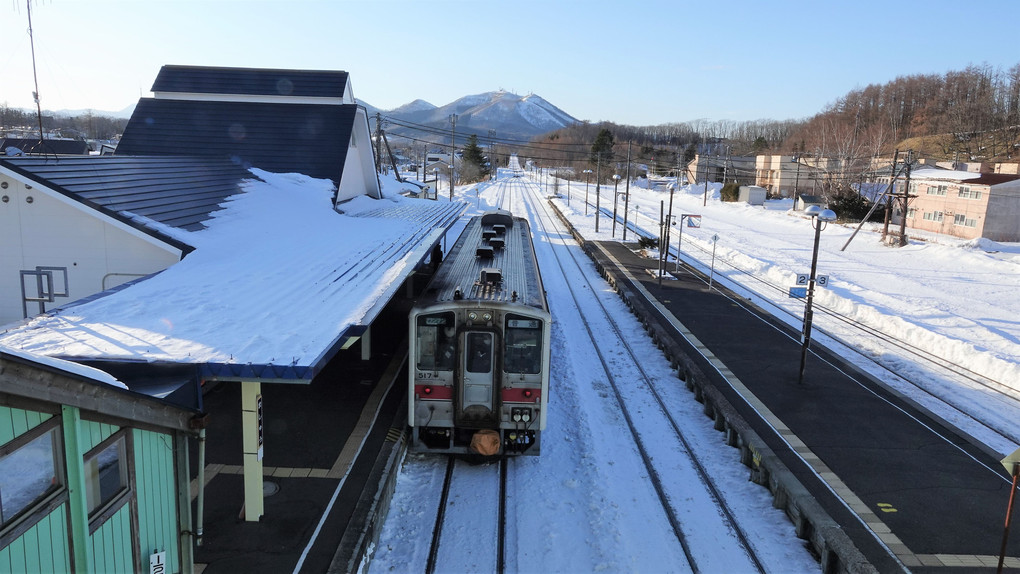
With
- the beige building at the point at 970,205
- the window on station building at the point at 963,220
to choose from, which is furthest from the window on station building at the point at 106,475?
the window on station building at the point at 963,220

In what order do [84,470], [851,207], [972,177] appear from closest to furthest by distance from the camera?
[84,470] < [972,177] < [851,207]

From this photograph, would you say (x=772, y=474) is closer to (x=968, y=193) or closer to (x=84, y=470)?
(x=84, y=470)

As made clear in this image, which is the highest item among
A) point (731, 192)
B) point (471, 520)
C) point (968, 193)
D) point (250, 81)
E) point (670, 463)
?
point (250, 81)

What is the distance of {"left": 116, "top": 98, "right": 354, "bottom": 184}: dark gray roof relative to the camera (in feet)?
65.4

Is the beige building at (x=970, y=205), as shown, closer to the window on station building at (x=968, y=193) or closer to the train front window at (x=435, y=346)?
the window on station building at (x=968, y=193)

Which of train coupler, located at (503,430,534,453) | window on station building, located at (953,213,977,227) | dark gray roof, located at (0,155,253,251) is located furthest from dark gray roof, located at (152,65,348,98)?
window on station building, located at (953,213,977,227)

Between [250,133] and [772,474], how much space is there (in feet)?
62.9

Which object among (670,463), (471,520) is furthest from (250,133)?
(670,463)

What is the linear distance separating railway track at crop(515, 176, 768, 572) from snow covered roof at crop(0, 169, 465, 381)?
16.3ft

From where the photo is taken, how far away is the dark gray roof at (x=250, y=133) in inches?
784

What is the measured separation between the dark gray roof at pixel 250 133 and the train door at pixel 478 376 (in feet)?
42.3

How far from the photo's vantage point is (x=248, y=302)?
870 centimetres

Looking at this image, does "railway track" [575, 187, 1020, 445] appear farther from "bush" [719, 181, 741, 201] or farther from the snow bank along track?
"bush" [719, 181, 741, 201]

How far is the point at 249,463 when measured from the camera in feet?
23.6
